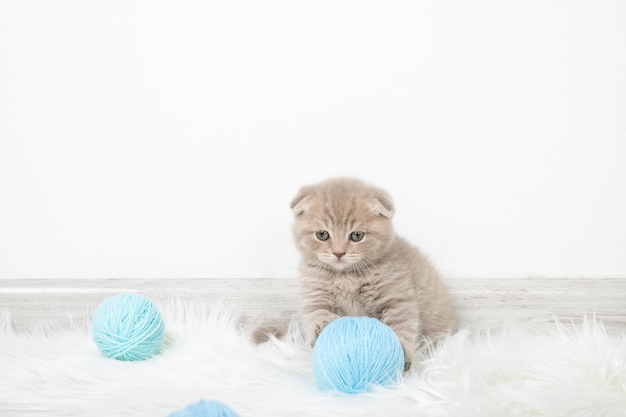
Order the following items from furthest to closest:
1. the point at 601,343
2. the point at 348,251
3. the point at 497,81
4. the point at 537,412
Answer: the point at 497,81, the point at 348,251, the point at 601,343, the point at 537,412

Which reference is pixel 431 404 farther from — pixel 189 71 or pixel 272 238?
pixel 189 71

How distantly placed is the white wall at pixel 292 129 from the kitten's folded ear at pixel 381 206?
0.34 meters

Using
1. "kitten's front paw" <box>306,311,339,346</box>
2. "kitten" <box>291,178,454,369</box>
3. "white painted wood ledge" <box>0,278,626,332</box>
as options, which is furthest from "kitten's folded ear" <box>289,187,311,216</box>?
"white painted wood ledge" <box>0,278,626,332</box>

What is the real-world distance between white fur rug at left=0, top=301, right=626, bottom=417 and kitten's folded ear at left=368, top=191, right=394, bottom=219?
36cm

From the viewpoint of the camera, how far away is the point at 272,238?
1817 mm

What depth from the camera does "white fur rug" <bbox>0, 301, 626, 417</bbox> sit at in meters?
1.08

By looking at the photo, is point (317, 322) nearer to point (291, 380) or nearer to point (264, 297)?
point (291, 380)

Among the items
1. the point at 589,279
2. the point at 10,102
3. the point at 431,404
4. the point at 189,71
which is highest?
the point at 189,71

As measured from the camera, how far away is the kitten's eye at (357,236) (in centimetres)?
143

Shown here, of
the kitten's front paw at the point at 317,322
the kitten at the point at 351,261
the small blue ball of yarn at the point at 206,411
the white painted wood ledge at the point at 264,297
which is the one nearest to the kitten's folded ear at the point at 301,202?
the kitten at the point at 351,261

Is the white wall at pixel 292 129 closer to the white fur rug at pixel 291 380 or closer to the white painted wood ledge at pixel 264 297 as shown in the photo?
the white painted wood ledge at pixel 264 297

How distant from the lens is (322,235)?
1438mm

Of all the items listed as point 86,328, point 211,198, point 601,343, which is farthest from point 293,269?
point 601,343

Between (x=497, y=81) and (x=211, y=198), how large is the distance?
942mm
